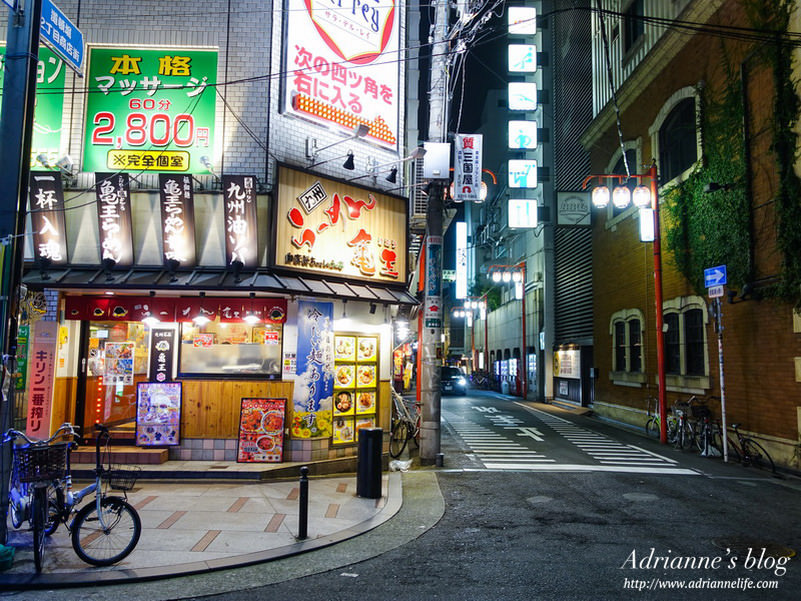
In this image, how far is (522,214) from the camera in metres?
26.1

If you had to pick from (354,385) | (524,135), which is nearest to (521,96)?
(524,135)

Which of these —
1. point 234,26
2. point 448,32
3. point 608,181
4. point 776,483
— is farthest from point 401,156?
point 608,181

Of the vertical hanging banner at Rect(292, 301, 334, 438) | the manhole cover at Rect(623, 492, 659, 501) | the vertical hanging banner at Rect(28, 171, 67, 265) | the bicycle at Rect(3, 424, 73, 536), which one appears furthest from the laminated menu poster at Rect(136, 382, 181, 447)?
the manhole cover at Rect(623, 492, 659, 501)

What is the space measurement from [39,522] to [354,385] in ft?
23.7

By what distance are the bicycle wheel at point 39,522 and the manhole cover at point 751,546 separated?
8086 millimetres

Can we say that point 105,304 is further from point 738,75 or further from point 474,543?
point 738,75

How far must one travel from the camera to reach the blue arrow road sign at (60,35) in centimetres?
734

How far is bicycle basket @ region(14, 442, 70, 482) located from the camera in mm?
6387

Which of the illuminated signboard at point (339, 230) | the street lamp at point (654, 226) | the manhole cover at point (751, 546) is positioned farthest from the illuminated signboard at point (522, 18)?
the manhole cover at point (751, 546)

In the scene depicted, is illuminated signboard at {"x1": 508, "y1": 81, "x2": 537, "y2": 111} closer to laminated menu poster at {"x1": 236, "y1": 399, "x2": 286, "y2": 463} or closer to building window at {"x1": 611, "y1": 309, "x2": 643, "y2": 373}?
building window at {"x1": 611, "y1": 309, "x2": 643, "y2": 373}

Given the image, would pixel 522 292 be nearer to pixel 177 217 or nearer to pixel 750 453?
pixel 750 453

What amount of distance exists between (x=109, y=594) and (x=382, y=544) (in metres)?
3.25

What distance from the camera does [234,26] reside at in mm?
12312

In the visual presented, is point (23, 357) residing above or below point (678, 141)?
below
